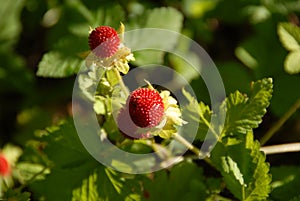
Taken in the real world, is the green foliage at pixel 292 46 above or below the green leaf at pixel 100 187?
above

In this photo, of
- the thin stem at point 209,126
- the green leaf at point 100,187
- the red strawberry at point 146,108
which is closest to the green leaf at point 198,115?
the thin stem at point 209,126

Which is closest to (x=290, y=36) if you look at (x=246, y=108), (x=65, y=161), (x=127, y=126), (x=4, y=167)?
(x=246, y=108)

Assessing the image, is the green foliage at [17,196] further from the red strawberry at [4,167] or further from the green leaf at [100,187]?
the red strawberry at [4,167]

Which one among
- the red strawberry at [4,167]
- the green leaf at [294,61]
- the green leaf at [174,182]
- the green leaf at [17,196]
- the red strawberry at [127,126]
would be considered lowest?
the red strawberry at [4,167]

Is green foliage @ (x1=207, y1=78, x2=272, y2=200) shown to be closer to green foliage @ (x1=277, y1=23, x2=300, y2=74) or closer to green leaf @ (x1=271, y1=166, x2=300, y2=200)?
green leaf @ (x1=271, y1=166, x2=300, y2=200)

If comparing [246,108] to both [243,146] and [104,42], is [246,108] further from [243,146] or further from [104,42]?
[104,42]

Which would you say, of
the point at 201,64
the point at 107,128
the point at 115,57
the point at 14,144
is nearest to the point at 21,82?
the point at 14,144

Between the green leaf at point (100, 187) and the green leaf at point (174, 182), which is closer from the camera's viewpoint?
the green leaf at point (100, 187)
